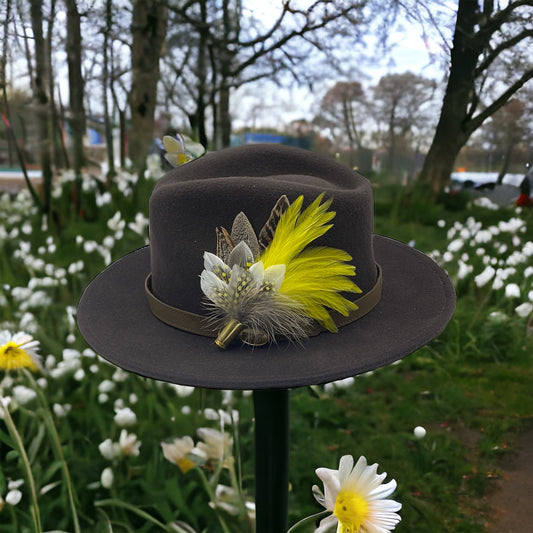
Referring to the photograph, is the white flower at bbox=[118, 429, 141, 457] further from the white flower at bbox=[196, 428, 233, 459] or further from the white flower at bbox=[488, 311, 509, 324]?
the white flower at bbox=[488, 311, 509, 324]

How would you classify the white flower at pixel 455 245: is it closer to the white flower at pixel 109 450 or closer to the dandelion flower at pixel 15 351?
the white flower at pixel 109 450

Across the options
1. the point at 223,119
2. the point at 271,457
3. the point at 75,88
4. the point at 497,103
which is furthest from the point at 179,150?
the point at 75,88

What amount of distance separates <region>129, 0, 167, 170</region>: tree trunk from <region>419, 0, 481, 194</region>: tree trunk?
1.37 metres

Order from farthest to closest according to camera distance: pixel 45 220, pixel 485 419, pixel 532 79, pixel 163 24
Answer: pixel 45 220, pixel 163 24, pixel 532 79, pixel 485 419

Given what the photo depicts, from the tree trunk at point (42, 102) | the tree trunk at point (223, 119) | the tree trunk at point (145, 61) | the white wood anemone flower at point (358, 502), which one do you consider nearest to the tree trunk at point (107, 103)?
the tree trunk at point (145, 61)

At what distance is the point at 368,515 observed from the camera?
0.88 m

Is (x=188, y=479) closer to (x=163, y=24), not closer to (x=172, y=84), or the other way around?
(x=172, y=84)

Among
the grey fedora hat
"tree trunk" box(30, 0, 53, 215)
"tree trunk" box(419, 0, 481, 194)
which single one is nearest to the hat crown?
the grey fedora hat

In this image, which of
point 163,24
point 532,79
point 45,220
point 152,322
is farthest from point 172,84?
point 152,322

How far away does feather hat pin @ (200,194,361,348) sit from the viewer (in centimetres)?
83

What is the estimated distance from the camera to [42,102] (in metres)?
2.71

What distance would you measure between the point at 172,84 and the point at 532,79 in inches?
63.5

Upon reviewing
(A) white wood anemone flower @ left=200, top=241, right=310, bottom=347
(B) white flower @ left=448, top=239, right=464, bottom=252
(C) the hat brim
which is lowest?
(B) white flower @ left=448, top=239, right=464, bottom=252

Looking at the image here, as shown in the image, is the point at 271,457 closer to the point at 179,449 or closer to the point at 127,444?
the point at 179,449
